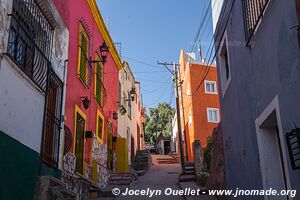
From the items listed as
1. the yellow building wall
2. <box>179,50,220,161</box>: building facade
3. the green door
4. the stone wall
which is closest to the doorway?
the stone wall

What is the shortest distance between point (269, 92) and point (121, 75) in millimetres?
17808

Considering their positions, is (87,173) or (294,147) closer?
(294,147)

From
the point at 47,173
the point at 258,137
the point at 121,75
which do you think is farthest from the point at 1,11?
the point at 121,75

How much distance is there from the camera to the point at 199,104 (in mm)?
28953

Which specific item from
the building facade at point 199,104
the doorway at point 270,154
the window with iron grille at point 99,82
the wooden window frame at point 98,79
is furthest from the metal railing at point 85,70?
the building facade at point 199,104

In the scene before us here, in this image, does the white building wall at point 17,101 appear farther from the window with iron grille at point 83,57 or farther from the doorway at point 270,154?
the window with iron grille at point 83,57

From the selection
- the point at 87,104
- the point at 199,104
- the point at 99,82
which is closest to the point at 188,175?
the point at 99,82

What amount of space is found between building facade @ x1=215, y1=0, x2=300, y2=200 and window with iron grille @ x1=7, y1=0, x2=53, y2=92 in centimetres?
390

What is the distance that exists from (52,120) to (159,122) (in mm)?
38978

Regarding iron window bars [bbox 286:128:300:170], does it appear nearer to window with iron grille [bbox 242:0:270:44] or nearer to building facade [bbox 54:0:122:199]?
window with iron grille [bbox 242:0:270:44]

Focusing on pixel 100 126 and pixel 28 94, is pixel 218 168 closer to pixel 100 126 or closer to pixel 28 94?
pixel 100 126

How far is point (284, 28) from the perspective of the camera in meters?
5.32

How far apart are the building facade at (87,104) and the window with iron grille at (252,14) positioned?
189 inches

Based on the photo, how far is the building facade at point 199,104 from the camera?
93.2 feet
